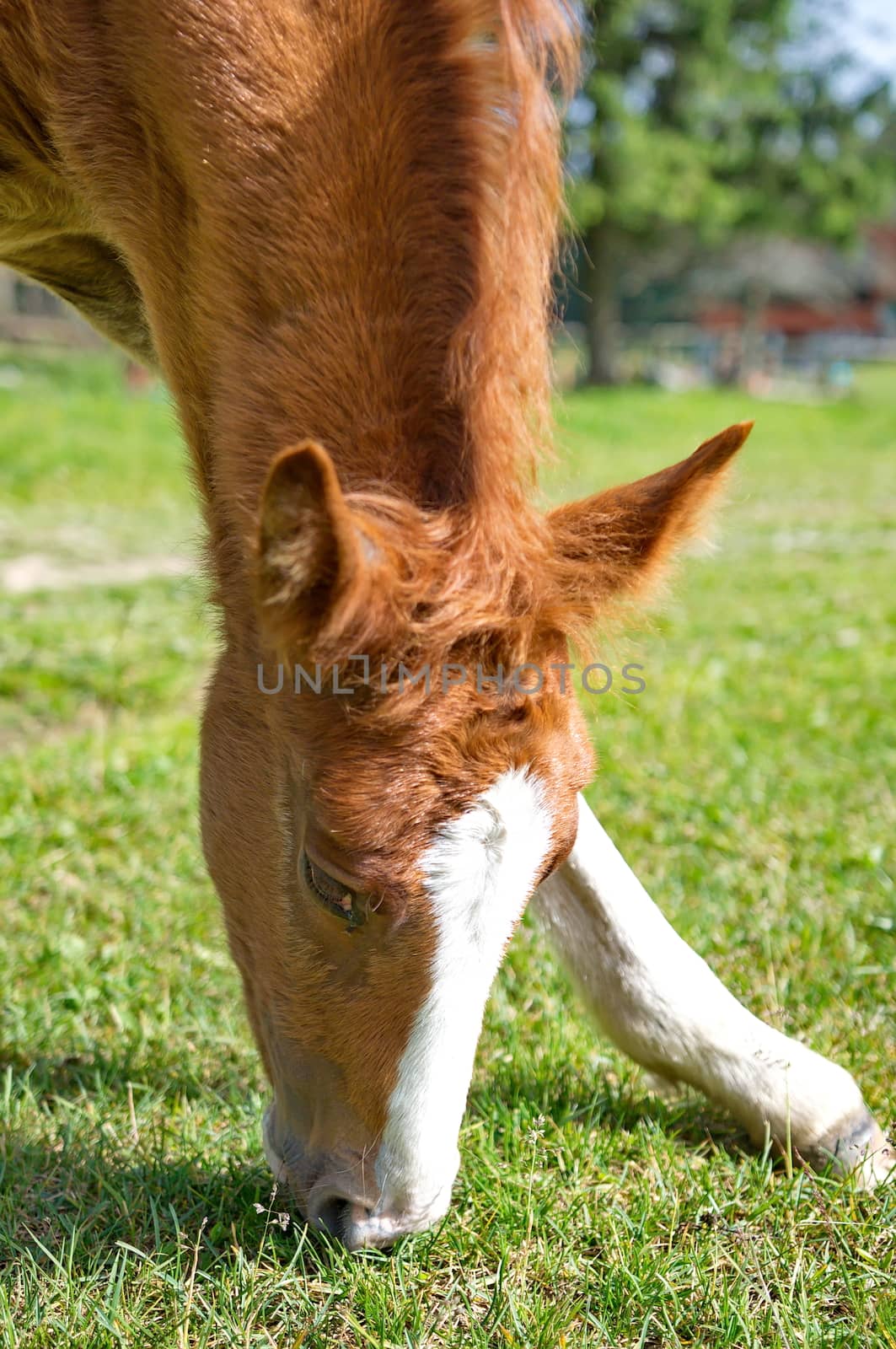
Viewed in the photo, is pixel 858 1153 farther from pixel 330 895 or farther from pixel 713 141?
pixel 713 141

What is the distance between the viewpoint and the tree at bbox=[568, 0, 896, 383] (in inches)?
836

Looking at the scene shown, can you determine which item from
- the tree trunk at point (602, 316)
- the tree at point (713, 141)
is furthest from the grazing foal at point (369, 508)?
the tree trunk at point (602, 316)

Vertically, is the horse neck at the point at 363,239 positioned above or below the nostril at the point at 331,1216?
above

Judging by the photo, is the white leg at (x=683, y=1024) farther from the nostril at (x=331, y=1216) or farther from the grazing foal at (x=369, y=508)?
the nostril at (x=331, y=1216)

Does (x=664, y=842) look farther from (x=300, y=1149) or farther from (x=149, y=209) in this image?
(x=149, y=209)

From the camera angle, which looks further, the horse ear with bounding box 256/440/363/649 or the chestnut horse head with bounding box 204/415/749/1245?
the chestnut horse head with bounding box 204/415/749/1245

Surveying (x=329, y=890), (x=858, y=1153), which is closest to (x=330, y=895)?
(x=329, y=890)

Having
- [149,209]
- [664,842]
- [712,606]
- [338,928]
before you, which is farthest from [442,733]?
[712,606]

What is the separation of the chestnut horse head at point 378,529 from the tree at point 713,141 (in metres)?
19.4

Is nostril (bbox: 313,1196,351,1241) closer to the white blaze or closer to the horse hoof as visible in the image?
the white blaze

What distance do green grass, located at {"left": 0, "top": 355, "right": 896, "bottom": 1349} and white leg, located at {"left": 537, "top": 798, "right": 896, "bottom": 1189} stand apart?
96 mm

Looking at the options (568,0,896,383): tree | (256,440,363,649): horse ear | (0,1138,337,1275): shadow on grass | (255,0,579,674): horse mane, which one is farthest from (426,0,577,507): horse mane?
(568,0,896,383): tree

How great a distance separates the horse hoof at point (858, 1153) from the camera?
6.79 feet

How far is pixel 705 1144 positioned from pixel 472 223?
1678mm
